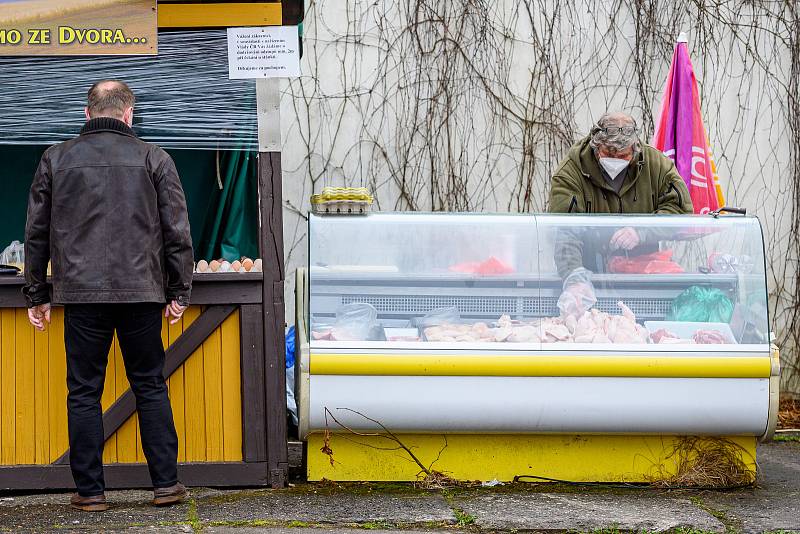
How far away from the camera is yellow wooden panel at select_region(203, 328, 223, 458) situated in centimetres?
482

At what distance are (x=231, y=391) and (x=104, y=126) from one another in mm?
1312

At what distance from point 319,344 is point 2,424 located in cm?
144

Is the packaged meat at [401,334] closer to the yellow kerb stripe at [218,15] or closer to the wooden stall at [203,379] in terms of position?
the wooden stall at [203,379]

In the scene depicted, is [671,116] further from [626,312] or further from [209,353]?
[209,353]

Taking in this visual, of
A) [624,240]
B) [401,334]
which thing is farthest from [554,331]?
[401,334]

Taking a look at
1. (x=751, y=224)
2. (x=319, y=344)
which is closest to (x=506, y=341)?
(x=319, y=344)

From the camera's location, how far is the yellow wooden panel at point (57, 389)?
472 cm

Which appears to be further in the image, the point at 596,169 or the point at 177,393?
the point at 596,169

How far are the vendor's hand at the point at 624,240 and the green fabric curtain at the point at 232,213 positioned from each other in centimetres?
186

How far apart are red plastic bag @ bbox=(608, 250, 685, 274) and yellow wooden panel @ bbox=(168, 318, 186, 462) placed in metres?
1.99

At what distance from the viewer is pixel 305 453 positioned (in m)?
5.04

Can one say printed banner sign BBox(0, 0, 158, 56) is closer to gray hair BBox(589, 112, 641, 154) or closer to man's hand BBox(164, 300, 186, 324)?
man's hand BBox(164, 300, 186, 324)

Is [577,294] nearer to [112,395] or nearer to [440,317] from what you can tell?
[440,317]

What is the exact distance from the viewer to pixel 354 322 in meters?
4.84
